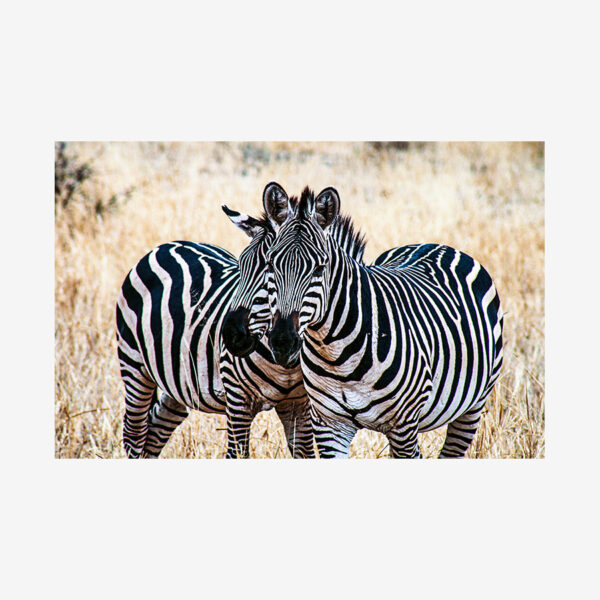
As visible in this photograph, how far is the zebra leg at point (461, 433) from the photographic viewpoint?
617 cm

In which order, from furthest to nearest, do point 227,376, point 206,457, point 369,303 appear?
point 206,457 < point 227,376 < point 369,303

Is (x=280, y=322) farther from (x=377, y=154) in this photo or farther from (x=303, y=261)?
(x=377, y=154)

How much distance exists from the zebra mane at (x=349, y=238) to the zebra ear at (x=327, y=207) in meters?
0.30

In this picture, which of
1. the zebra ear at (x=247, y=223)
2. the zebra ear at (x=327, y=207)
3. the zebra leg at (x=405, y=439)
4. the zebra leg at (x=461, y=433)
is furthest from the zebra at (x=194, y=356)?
the zebra leg at (x=461, y=433)

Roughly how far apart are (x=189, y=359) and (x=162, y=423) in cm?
78

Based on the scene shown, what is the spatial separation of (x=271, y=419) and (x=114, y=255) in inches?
84.4

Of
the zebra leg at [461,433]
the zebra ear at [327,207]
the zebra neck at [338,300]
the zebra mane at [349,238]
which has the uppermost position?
the zebra ear at [327,207]

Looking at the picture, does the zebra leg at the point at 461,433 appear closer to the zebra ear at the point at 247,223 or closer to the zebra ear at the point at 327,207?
the zebra ear at the point at 327,207

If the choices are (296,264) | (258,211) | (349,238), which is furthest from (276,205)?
(258,211)

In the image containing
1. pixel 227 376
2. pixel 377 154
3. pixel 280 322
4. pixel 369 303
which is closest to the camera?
pixel 280 322

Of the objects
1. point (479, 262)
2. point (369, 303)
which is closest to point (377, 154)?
point (479, 262)

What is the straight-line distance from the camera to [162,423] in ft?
21.7

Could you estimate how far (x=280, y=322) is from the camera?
478 cm

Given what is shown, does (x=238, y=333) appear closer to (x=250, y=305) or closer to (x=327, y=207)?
(x=250, y=305)
